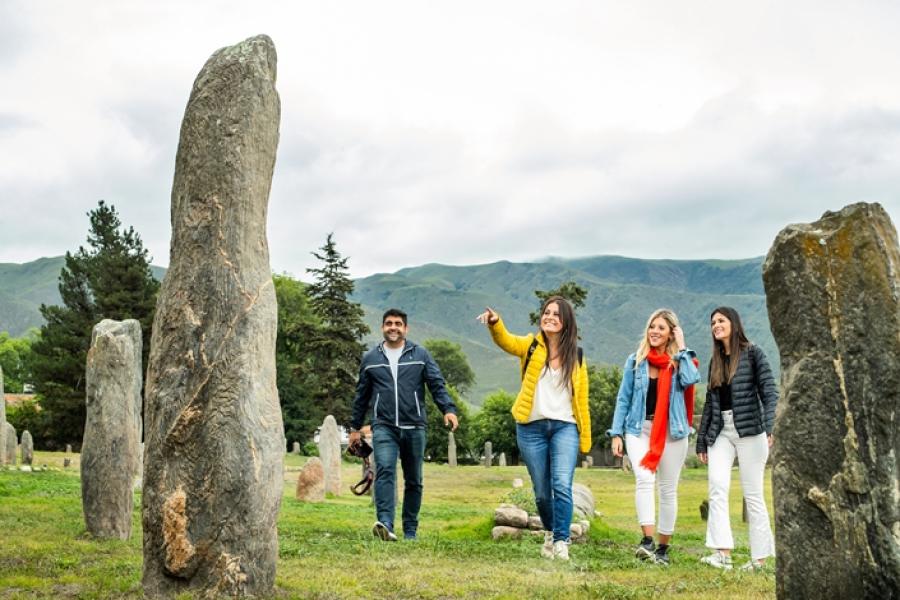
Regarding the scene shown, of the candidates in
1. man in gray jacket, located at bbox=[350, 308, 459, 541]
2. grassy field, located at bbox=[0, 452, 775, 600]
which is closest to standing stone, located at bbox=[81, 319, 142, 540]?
grassy field, located at bbox=[0, 452, 775, 600]

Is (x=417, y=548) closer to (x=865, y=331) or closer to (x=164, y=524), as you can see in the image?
(x=164, y=524)

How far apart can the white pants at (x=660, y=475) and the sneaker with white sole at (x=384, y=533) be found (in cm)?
338

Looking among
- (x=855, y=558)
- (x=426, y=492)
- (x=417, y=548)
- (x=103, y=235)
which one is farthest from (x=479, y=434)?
(x=855, y=558)

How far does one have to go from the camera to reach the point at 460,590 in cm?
848

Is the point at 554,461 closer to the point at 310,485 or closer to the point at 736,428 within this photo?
the point at 736,428

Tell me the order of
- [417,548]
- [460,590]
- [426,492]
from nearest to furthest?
[460,590], [417,548], [426,492]

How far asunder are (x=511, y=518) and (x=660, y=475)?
3.87 meters

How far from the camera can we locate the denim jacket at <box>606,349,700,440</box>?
1069 cm

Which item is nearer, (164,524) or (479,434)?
(164,524)

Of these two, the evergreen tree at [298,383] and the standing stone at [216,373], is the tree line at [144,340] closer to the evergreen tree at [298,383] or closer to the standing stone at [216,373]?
the evergreen tree at [298,383]

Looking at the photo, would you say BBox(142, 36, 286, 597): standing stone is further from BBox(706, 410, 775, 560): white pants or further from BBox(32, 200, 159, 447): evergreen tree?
BBox(32, 200, 159, 447): evergreen tree

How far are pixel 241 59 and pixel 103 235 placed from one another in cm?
6367

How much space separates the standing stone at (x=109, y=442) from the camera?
1255 centimetres

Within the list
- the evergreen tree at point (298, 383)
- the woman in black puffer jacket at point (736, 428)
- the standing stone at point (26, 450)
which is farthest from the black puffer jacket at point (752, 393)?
the evergreen tree at point (298, 383)
